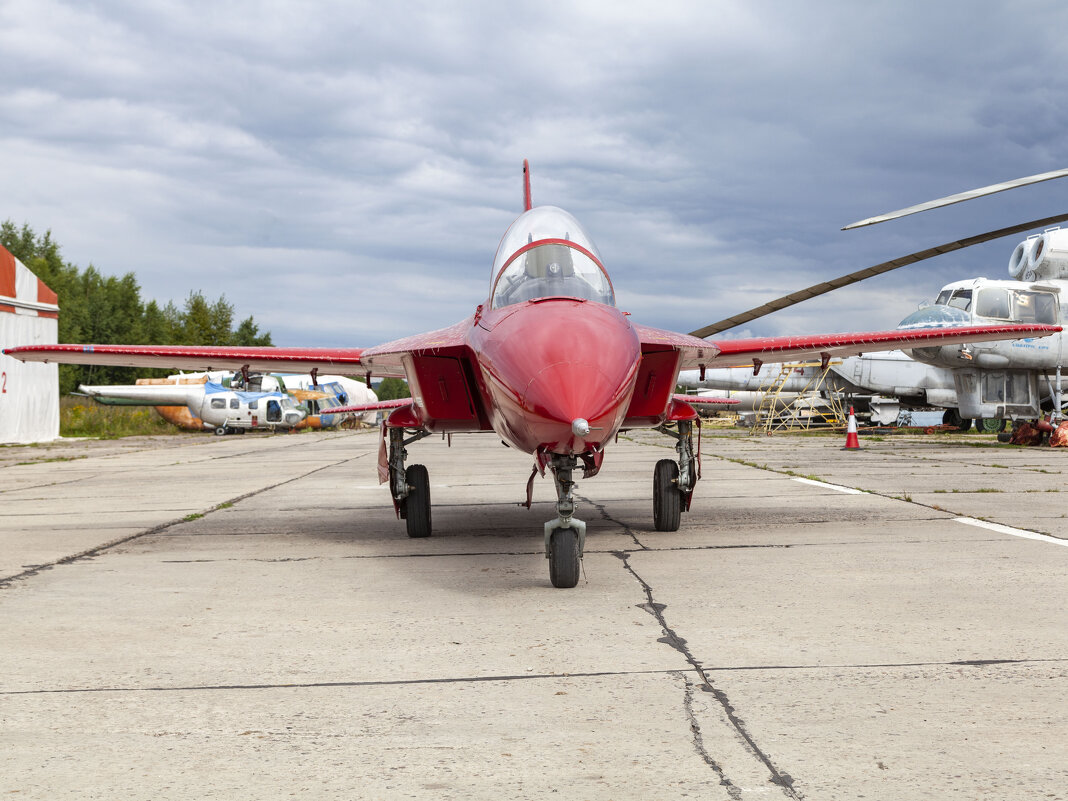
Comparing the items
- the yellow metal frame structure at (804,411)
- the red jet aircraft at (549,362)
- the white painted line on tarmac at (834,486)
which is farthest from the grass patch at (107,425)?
the white painted line on tarmac at (834,486)

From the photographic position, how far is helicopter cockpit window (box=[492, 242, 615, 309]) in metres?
6.37

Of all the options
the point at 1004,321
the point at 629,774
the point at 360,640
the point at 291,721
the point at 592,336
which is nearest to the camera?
the point at 629,774

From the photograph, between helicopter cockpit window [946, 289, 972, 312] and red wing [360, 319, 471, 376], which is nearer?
red wing [360, 319, 471, 376]

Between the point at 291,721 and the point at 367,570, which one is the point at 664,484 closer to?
the point at 367,570

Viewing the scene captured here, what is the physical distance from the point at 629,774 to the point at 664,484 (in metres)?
5.62

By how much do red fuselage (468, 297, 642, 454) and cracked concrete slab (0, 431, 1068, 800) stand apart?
37.6 inches

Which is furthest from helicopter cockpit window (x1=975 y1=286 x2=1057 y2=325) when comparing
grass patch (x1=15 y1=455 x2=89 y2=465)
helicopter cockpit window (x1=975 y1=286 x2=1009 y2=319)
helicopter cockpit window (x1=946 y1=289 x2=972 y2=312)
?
grass patch (x1=15 y1=455 x2=89 y2=465)

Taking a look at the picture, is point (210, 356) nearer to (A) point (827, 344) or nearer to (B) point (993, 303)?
(A) point (827, 344)

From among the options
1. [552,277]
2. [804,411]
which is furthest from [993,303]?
[552,277]

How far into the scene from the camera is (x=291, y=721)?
3.23 metres

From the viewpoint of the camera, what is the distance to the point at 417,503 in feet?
26.7

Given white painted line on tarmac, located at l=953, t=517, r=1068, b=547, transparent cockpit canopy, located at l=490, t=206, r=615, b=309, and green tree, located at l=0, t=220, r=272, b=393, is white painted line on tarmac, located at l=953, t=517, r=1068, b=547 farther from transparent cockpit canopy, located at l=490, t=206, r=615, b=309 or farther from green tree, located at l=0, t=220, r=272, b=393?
green tree, located at l=0, t=220, r=272, b=393

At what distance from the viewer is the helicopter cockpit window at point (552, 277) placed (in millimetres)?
6367

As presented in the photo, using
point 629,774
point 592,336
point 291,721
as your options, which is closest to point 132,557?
point 592,336
